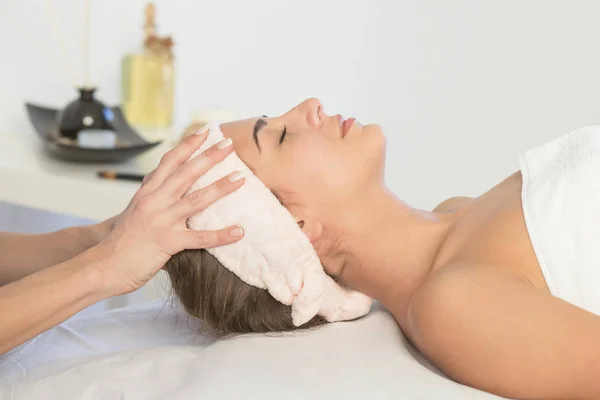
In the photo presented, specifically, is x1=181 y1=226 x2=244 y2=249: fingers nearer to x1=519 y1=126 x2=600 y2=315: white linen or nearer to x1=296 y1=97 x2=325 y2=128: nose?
x1=296 y1=97 x2=325 y2=128: nose

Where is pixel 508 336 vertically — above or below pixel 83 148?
above

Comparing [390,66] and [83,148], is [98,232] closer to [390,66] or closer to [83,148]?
[83,148]

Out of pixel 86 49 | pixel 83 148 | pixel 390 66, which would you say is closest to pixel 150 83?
pixel 86 49

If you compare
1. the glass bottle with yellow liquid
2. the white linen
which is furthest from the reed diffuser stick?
the white linen

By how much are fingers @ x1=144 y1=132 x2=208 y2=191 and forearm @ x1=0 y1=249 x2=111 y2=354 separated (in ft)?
0.51

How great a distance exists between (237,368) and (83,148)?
52.7 inches

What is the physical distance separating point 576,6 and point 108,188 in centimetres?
165

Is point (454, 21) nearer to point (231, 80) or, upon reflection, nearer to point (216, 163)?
point (231, 80)

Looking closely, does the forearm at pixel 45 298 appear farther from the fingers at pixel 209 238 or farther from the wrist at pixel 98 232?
the wrist at pixel 98 232

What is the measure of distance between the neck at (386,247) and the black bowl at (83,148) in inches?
46.0

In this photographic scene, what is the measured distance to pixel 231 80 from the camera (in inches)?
125

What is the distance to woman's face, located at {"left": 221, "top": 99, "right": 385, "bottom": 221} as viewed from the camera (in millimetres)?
1372

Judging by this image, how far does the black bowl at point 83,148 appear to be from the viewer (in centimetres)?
233

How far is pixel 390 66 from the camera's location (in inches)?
124
